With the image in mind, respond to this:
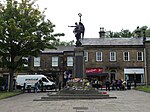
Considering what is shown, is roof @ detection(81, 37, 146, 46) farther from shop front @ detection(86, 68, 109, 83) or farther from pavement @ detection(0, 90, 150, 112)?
pavement @ detection(0, 90, 150, 112)

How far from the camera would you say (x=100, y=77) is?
Answer: 160 ft

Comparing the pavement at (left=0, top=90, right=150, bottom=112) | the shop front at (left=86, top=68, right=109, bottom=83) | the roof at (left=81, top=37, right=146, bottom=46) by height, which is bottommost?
the pavement at (left=0, top=90, right=150, bottom=112)

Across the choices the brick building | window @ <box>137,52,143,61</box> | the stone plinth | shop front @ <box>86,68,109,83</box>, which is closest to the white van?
the brick building

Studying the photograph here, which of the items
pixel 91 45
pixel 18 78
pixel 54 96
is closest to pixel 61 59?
pixel 91 45

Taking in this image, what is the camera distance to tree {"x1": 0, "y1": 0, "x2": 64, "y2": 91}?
31484 mm

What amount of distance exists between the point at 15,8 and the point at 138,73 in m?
25.2

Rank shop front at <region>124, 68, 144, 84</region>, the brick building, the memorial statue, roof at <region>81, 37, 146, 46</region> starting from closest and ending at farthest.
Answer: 1. the memorial statue
2. the brick building
3. shop front at <region>124, 68, 144, 84</region>
4. roof at <region>81, 37, 146, 46</region>

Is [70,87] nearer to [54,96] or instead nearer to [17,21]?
[54,96]

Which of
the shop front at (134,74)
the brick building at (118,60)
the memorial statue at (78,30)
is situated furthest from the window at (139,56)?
the memorial statue at (78,30)

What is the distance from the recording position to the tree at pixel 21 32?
1240 inches

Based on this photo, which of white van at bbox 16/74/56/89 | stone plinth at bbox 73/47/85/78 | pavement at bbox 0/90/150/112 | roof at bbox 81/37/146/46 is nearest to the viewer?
pavement at bbox 0/90/150/112

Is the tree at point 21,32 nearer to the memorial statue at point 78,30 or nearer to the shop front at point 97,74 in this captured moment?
the memorial statue at point 78,30

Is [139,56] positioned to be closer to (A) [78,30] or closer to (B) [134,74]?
(B) [134,74]

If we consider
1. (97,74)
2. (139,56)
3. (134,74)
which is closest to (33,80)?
(97,74)
